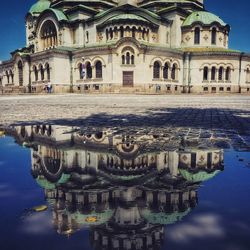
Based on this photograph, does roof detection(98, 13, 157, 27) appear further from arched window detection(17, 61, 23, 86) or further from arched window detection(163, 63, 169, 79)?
arched window detection(17, 61, 23, 86)

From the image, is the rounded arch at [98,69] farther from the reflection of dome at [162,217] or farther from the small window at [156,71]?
the reflection of dome at [162,217]

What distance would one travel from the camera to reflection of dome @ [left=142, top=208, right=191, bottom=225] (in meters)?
2.16

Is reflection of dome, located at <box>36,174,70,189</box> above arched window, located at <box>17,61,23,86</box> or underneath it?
underneath

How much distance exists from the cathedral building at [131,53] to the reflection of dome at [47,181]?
38.6 metres

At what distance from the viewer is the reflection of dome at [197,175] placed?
10.8 ft

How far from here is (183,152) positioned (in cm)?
470

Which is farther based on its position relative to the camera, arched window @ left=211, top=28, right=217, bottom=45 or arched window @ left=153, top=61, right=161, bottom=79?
arched window @ left=211, top=28, right=217, bottom=45

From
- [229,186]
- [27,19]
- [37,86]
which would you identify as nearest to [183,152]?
[229,186]

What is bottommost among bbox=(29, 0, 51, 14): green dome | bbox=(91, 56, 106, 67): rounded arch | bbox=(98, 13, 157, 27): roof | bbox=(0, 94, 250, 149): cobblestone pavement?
bbox=(0, 94, 250, 149): cobblestone pavement

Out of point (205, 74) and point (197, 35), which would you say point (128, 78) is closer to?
point (205, 74)

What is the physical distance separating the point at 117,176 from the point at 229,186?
1.28m

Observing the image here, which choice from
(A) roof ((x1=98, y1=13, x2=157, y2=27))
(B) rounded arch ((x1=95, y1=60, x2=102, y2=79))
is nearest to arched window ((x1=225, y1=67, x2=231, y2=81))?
(A) roof ((x1=98, y1=13, x2=157, y2=27))

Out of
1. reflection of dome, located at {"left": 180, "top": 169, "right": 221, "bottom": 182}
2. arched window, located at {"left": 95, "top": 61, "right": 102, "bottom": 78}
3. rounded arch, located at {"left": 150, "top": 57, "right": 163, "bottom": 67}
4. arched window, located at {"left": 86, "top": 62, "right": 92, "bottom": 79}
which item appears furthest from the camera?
arched window, located at {"left": 86, "top": 62, "right": 92, "bottom": 79}

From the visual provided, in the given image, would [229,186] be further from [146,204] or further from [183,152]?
[183,152]
